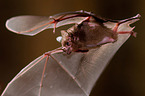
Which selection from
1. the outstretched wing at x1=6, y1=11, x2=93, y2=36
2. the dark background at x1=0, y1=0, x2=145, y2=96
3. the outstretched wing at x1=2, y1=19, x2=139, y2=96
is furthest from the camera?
the dark background at x1=0, y1=0, x2=145, y2=96

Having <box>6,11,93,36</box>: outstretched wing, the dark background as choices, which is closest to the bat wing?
<box>6,11,93,36</box>: outstretched wing

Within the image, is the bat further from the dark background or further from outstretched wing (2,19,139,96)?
the dark background

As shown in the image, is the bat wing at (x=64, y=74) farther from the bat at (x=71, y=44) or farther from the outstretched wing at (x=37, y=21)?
the outstretched wing at (x=37, y=21)

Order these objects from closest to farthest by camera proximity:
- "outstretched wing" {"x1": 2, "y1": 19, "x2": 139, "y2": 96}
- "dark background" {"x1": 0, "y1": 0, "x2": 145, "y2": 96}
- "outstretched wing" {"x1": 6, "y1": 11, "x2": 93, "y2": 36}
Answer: "outstretched wing" {"x1": 6, "y1": 11, "x2": 93, "y2": 36}
"outstretched wing" {"x1": 2, "y1": 19, "x2": 139, "y2": 96}
"dark background" {"x1": 0, "y1": 0, "x2": 145, "y2": 96}

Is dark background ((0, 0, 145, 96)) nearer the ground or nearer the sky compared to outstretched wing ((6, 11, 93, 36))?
nearer the ground

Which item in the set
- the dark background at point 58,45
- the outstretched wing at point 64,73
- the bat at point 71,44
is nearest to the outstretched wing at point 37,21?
the bat at point 71,44

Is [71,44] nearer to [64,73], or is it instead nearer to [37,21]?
[37,21]

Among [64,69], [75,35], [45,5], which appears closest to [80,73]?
[64,69]

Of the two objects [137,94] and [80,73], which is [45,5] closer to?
[80,73]
